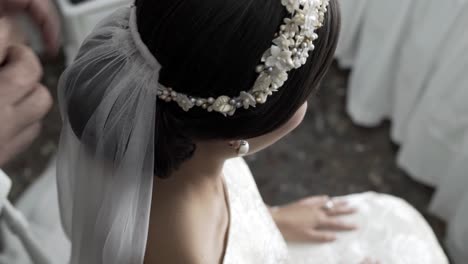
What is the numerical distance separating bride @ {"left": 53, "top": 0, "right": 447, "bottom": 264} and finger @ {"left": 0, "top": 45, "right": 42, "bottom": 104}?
4 cm

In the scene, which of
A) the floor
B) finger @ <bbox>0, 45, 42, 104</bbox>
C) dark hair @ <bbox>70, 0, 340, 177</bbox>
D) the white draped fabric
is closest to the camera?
dark hair @ <bbox>70, 0, 340, 177</bbox>

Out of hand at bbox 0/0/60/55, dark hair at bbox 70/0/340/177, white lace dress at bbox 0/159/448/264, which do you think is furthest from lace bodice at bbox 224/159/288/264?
hand at bbox 0/0/60/55

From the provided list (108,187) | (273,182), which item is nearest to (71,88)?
(108,187)

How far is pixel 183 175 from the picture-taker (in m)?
0.71

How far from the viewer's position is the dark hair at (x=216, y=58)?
1.76 ft

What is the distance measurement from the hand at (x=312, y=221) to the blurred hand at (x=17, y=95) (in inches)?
21.1

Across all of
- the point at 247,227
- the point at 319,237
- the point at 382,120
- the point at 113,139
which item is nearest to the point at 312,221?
the point at 319,237

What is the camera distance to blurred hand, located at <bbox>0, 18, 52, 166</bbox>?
2.16 ft

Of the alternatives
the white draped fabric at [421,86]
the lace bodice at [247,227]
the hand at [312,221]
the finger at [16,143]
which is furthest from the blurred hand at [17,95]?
the white draped fabric at [421,86]

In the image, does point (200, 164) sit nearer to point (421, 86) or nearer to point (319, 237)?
point (319, 237)

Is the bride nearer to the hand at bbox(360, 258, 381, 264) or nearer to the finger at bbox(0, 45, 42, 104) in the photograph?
the finger at bbox(0, 45, 42, 104)

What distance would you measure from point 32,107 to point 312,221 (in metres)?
0.59

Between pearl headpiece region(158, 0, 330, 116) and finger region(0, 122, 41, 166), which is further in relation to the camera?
finger region(0, 122, 41, 166)

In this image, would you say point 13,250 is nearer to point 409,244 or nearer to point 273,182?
point 409,244
